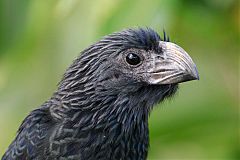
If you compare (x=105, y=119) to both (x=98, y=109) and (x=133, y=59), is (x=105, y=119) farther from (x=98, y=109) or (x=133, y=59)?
(x=133, y=59)

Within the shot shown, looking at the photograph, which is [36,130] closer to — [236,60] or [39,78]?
[39,78]

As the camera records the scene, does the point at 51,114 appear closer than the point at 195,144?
Yes

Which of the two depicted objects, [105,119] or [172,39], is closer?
[105,119]

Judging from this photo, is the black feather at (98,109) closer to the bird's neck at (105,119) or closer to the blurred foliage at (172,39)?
the bird's neck at (105,119)

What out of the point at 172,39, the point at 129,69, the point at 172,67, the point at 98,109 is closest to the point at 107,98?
the point at 98,109

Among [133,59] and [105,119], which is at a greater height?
[133,59]

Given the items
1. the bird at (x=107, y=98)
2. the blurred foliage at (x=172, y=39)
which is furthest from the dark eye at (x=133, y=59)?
the blurred foliage at (x=172, y=39)

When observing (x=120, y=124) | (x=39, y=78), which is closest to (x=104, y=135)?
(x=120, y=124)
